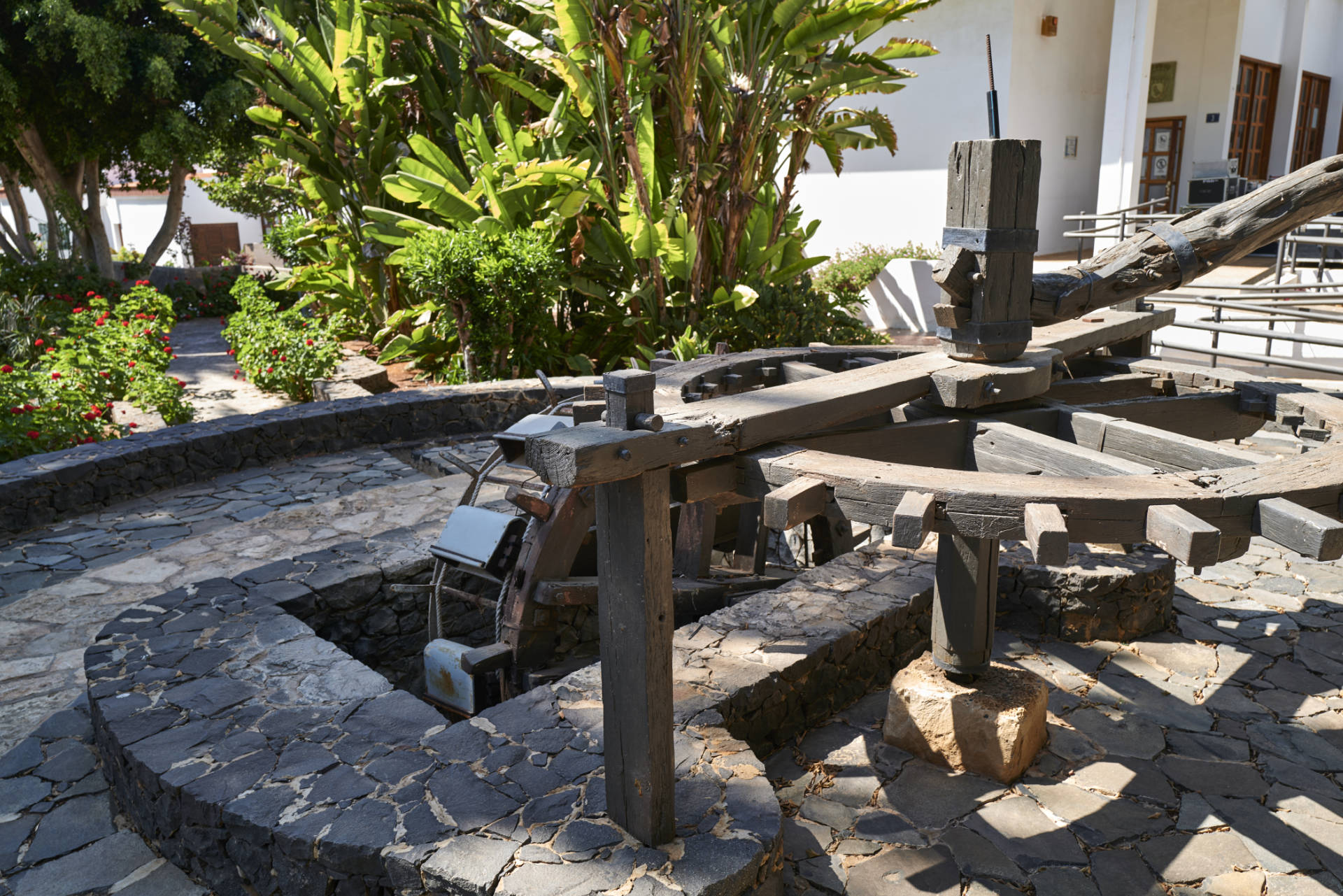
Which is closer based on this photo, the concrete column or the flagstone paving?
the flagstone paving

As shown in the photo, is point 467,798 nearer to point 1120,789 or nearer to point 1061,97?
point 1120,789

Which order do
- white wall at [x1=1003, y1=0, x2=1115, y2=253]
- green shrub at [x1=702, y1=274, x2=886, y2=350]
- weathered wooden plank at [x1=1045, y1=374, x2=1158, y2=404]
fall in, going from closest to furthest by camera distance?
weathered wooden plank at [x1=1045, y1=374, x2=1158, y2=404] → green shrub at [x1=702, y1=274, x2=886, y2=350] → white wall at [x1=1003, y1=0, x2=1115, y2=253]

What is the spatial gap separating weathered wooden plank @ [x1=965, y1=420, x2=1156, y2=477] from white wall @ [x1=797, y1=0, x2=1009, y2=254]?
1107cm

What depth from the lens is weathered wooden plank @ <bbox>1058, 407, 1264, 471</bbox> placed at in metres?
2.73

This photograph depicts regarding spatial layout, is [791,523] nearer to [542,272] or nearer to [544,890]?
[544,890]

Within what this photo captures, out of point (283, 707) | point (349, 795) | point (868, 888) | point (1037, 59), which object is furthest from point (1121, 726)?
point (1037, 59)

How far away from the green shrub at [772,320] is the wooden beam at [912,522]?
270 inches

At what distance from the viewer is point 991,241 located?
9.80 feet

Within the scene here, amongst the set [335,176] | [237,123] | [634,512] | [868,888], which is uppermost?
[237,123]

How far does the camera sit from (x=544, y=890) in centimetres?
270

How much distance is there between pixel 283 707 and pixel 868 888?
2364 millimetres

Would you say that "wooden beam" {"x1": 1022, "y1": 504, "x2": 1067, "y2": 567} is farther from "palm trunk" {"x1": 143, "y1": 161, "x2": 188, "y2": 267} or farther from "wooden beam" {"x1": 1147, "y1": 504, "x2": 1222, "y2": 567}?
"palm trunk" {"x1": 143, "y1": 161, "x2": 188, "y2": 267}

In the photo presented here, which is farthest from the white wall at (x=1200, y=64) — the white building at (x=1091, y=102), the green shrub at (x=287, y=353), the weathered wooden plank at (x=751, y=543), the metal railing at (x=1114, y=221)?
the green shrub at (x=287, y=353)

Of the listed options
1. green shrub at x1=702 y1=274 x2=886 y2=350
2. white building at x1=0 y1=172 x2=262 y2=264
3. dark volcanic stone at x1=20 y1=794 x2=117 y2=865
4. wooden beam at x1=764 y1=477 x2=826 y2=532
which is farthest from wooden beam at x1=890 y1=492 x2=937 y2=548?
white building at x1=0 y1=172 x2=262 y2=264
